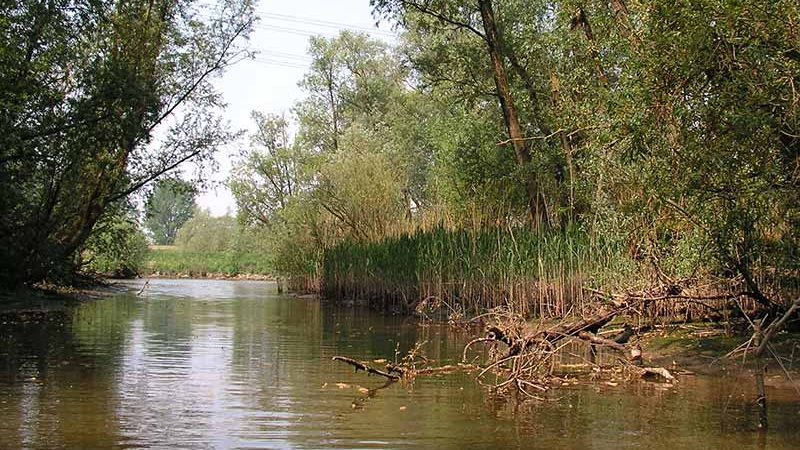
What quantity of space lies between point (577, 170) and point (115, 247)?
51.3 feet

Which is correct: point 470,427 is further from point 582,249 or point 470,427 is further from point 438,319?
point 438,319

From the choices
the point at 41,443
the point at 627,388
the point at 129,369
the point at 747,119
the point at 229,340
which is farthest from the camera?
the point at 229,340

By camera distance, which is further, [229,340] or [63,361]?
[229,340]

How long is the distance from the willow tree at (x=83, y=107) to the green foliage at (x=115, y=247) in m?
1.62

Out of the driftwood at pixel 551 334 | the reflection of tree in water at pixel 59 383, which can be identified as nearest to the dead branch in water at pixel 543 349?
the driftwood at pixel 551 334

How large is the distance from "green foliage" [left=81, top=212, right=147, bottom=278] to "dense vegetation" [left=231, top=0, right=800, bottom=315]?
6.70 meters

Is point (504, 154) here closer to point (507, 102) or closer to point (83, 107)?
point (507, 102)

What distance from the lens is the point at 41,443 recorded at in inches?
240

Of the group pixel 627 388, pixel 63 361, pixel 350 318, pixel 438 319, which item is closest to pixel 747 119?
pixel 627 388

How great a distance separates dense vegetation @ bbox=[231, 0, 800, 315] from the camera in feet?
27.7

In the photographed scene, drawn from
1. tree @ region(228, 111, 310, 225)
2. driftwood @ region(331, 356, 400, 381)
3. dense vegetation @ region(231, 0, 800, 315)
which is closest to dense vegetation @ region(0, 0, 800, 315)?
dense vegetation @ region(231, 0, 800, 315)

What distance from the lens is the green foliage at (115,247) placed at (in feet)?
86.8

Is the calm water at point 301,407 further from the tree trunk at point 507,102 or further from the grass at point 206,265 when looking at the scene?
the grass at point 206,265

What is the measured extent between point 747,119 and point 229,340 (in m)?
9.42
